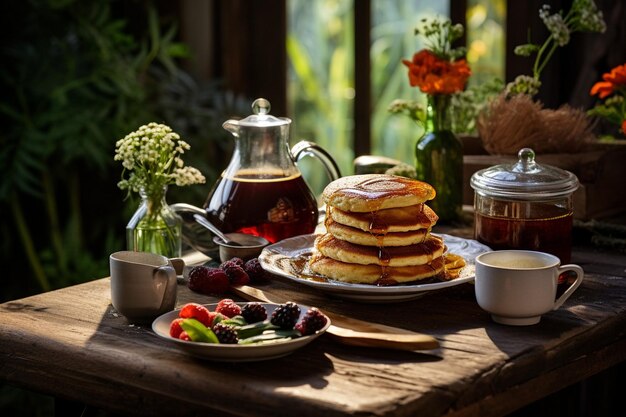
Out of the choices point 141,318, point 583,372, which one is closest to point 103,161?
point 141,318

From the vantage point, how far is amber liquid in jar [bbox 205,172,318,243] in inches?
63.9

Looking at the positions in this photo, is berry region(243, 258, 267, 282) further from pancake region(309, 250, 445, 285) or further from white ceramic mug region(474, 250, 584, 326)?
white ceramic mug region(474, 250, 584, 326)

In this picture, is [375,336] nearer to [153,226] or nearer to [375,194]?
[375,194]

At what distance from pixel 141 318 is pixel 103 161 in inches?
65.2

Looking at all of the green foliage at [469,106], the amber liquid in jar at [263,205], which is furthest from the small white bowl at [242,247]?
the green foliage at [469,106]

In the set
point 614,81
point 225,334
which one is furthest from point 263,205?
point 614,81

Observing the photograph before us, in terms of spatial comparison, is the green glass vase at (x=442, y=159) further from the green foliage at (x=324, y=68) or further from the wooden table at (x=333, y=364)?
the green foliage at (x=324, y=68)

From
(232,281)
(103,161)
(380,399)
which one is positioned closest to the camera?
(380,399)

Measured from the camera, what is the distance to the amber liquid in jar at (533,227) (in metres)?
1.52

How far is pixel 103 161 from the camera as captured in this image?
9.43ft

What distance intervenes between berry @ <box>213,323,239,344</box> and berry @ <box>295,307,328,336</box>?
8 centimetres

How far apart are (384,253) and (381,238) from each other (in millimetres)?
22

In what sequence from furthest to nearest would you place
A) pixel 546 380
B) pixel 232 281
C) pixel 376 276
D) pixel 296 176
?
pixel 296 176, pixel 232 281, pixel 376 276, pixel 546 380

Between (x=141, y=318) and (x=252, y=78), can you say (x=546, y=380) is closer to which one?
(x=141, y=318)
